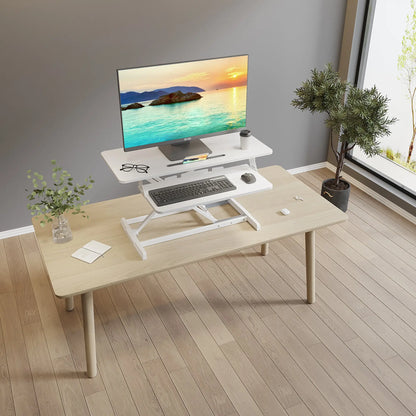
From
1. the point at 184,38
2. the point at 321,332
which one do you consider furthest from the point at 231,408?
the point at 184,38

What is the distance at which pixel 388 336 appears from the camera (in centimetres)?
301

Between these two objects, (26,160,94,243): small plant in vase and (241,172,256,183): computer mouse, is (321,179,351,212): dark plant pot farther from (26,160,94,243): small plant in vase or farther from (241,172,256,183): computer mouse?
(26,160,94,243): small plant in vase

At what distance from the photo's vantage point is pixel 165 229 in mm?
2887

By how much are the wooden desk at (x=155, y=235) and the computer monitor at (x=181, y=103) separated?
443 mm

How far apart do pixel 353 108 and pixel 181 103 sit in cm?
153

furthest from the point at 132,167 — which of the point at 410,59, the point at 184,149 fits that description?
the point at 410,59

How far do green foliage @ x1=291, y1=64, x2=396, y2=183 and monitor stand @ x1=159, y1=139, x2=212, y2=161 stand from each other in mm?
1282

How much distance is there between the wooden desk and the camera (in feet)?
8.19

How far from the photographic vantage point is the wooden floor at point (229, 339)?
262 cm

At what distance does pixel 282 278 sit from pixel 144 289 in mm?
937

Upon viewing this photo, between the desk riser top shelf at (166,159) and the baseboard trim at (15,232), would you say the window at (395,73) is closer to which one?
the desk riser top shelf at (166,159)

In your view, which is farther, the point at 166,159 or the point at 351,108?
the point at 351,108

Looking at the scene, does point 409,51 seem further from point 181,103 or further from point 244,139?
point 181,103

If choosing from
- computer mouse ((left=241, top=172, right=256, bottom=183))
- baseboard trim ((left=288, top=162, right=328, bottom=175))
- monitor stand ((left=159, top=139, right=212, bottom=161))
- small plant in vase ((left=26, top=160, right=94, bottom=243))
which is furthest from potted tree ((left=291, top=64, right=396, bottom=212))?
small plant in vase ((left=26, top=160, right=94, bottom=243))
